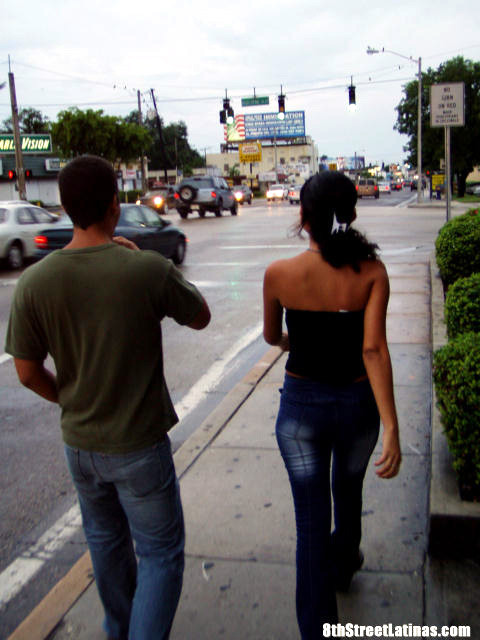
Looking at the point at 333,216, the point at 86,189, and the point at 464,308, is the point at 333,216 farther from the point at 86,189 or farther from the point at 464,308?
the point at 464,308

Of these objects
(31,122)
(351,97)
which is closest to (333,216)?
(351,97)

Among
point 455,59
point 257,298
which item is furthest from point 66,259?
point 455,59

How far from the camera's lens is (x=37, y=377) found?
2332 millimetres

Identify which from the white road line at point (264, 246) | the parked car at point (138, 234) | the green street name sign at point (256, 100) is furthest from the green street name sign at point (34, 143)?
the parked car at point (138, 234)

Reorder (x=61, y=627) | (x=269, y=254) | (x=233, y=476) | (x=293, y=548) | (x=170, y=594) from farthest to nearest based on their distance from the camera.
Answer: (x=269, y=254) < (x=233, y=476) < (x=293, y=548) < (x=61, y=627) < (x=170, y=594)

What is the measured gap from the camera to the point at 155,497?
228 cm

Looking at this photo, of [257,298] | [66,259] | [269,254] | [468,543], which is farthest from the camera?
[269,254]

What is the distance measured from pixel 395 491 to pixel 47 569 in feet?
6.46

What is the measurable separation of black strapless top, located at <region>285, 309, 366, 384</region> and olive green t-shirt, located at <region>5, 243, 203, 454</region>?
40 centimetres

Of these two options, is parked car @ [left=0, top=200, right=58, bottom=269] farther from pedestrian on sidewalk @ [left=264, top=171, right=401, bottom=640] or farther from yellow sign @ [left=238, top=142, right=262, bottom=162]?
yellow sign @ [left=238, top=142, right=262, bottom=162]

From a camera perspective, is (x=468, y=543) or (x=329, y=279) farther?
(x=468, y=543)

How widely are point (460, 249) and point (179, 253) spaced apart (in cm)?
846

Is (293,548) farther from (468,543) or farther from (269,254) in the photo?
(269,254)

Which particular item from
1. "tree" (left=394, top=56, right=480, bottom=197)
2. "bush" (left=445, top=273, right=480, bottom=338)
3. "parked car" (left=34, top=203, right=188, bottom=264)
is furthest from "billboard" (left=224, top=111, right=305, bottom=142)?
"bush" (left=445, top=273, right=480, bottom=338)
